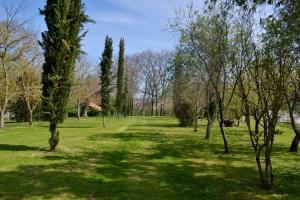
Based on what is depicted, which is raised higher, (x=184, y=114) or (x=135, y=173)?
(x=184, y=114)

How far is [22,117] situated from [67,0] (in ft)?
107

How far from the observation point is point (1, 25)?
1252 inches

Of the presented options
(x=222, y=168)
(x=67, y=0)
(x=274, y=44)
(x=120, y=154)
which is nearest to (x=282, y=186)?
(x=222, y=168)

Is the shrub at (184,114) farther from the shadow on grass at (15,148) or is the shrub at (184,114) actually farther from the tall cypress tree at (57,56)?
the shadow on grass at (15,148)

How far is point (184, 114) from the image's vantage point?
38719 mm

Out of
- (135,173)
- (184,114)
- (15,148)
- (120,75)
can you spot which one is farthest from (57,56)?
(120,75)

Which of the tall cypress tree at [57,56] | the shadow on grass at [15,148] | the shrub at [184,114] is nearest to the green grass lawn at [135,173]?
the shadow on grass at [15,148]

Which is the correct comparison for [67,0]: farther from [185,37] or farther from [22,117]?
[22,117]

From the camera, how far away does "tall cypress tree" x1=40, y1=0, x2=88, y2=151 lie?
55.3 ft

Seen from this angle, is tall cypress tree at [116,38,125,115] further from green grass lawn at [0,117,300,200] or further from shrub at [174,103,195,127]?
green grass lawn at [0,117,300,200]

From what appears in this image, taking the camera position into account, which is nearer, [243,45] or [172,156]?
[243,45]

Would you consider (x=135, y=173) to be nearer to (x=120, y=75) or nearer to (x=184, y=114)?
(x=184, y=114)

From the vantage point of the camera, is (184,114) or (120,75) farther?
(120,75)

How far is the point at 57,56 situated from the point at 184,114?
76.7 feet
